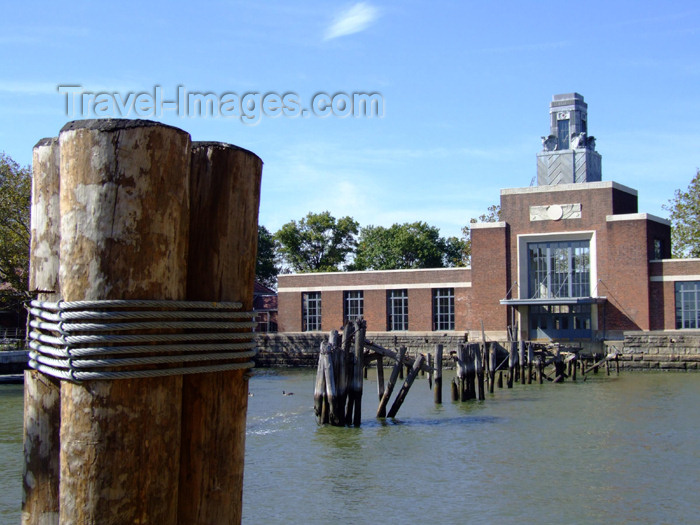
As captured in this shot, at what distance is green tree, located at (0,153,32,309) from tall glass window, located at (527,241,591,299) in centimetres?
2794

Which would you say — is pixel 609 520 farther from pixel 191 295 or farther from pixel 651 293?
pixel 651 293

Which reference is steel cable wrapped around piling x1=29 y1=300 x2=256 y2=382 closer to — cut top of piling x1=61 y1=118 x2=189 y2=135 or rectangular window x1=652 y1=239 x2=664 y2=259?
cut top of piling x1=61 y1=118 x2=189 y2=135

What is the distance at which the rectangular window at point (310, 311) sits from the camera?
176 feet

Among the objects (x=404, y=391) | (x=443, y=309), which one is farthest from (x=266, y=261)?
(x=404, y=391)

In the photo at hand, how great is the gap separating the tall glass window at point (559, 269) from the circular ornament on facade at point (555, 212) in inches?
62.9

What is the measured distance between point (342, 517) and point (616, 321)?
119 feet

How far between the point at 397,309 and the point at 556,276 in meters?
10.3

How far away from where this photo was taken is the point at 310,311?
53.8 m

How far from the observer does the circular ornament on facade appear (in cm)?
4584

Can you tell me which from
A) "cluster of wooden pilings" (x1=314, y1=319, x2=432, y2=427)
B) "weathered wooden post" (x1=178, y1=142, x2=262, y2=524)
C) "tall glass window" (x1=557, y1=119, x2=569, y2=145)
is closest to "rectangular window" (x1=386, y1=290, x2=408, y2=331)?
"tall glass window" (x1=557, y1=119, x2=569, y2=145)

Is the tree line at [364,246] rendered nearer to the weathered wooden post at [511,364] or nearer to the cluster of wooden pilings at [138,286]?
the weathered wooden post at [511,364]

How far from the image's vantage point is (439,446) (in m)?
17.2

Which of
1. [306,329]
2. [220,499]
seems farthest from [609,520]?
[306,329]

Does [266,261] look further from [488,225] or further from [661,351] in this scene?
[661,351]
